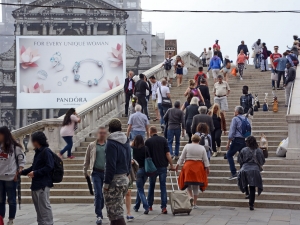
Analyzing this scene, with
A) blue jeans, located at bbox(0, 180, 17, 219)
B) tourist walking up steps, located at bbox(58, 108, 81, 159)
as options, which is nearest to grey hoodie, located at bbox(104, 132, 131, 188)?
blue jeans, located at bbox(0, 180, 17, 219)

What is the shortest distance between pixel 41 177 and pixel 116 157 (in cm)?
104

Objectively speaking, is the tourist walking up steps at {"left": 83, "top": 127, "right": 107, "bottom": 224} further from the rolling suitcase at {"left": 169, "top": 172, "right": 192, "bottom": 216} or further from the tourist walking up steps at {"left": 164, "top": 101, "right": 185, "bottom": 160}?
the tourist walking up steps at {"left": 164, "top": 101, "right": 185, "bottom": 160}

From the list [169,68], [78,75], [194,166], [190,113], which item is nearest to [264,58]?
[169,68]

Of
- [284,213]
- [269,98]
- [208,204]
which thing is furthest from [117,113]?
[284,213]

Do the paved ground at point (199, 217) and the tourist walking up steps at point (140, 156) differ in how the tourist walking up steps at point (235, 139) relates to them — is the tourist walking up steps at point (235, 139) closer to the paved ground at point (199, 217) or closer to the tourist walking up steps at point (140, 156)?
the paved ground at point (199, 217)

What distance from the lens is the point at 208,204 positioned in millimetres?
12922

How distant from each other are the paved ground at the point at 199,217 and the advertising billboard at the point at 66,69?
43696mm

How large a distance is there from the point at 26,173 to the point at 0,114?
59.0 metres

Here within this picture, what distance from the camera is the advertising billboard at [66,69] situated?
184ft

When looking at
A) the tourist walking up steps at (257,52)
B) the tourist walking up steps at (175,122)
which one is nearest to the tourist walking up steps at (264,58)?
the tourist walking up steps at (257,52)

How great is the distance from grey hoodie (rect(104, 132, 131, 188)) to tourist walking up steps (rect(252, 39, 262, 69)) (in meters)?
19.9

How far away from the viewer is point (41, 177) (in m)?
9.20

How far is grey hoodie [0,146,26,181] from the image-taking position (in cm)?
999

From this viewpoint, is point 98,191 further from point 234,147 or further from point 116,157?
point 234,147
